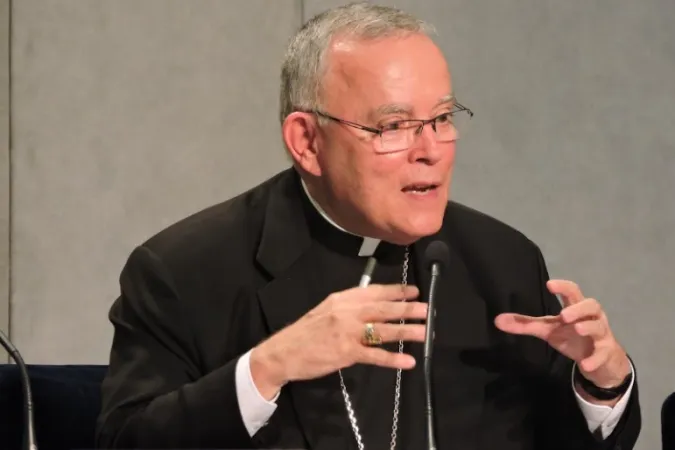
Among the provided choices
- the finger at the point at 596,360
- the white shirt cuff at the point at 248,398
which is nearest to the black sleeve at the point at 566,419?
the finger at the point at 596,360

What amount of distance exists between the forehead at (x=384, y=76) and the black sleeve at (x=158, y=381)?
516 millimetres

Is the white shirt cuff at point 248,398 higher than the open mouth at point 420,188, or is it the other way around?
the open mouth at point 420,188

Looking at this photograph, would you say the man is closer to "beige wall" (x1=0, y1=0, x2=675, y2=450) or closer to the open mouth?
the open mouth

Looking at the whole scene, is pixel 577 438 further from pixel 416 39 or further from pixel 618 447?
pixel 416 39

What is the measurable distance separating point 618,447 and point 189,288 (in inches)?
35.9

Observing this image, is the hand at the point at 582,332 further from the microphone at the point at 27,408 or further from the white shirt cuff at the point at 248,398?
the microphone at the point at 27,408

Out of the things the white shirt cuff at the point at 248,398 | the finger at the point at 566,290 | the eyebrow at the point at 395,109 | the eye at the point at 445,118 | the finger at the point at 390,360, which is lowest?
the white shirt cuff at the point at 248,398

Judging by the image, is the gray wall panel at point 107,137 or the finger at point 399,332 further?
the gray wall panel at point 107,137

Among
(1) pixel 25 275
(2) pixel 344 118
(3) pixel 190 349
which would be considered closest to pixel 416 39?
(2) pixel 344 118

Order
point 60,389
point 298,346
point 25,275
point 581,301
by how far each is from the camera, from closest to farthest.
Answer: point 298,346, point 581,301, point 60,389, point 25,275

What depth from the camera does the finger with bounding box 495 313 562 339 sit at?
2.01 m

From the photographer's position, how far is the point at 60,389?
2.22 metres

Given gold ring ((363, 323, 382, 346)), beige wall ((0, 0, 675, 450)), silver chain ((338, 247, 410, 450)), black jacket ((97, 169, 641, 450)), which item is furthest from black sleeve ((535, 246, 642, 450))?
beige wall ((0, 0, 675, 450))

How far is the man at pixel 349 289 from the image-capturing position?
1.98 meters
